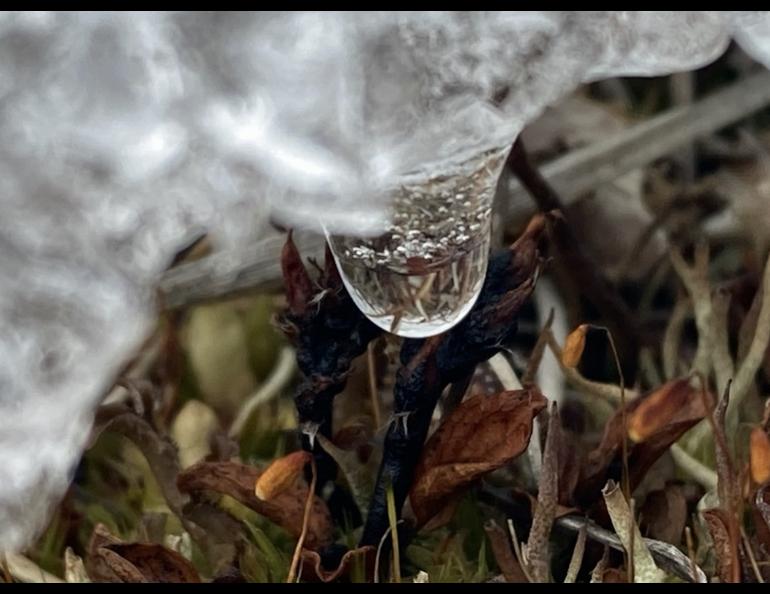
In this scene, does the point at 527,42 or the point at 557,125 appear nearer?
the point at 527,42

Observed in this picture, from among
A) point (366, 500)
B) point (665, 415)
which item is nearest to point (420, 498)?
point (366, 500)

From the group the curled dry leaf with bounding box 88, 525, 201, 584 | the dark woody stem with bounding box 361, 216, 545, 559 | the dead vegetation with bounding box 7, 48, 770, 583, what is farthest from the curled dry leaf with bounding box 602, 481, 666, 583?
the curled dry leaf with bounding box 88, 525, 201, 584

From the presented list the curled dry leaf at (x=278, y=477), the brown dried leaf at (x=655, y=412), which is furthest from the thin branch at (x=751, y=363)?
the curled dry leaf at (x=278, y=477)

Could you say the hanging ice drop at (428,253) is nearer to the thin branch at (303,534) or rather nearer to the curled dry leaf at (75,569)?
the thin branch at (303,534)

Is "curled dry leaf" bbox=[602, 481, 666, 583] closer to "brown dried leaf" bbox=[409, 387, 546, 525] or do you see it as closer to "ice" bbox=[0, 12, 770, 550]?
"brown dried leaf" bbox=[409, 387, 546, 525]

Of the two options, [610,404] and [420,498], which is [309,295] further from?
[610,404]

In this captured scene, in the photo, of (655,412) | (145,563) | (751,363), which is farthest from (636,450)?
(145,563)
